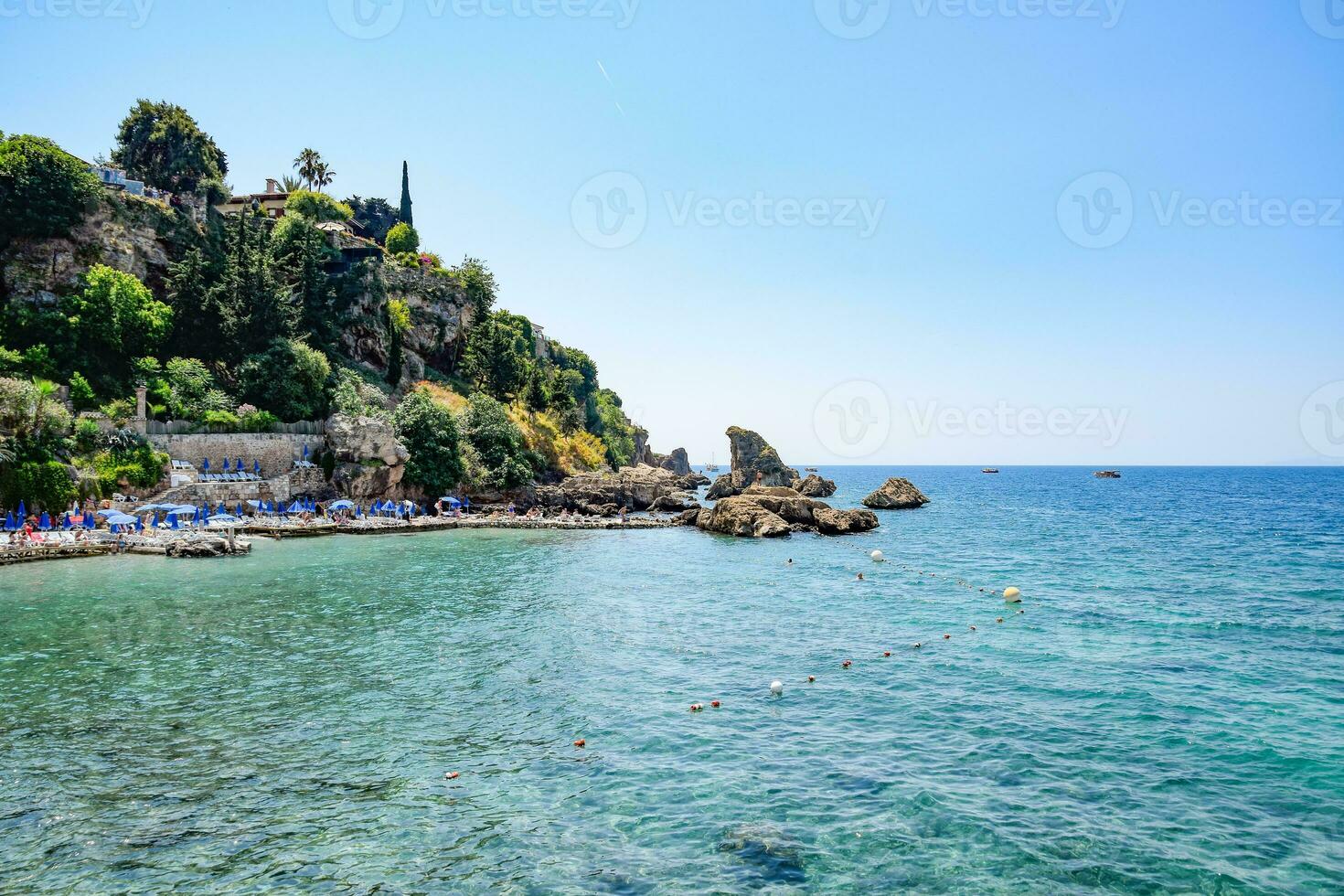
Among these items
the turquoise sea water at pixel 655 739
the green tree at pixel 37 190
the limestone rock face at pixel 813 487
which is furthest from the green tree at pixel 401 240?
the turquoise sea water at pixel 655 739

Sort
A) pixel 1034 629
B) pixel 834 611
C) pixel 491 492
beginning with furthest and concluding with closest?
1. pixel 491 492
2. pixel 834 611
3. pixel 1034 629

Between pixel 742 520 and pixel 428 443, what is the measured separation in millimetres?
27870

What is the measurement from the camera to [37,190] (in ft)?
176

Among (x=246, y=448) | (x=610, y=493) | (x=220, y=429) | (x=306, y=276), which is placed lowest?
(x=610, y=493)

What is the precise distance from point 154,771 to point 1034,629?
85.9ft

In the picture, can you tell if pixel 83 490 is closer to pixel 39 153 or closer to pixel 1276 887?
pixel 39 153

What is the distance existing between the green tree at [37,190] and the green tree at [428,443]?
28541 millimetres

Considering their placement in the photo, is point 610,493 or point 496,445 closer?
point 496,445

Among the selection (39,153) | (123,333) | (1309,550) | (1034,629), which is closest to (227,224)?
(39,153)

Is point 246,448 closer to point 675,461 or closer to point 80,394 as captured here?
point 80,394

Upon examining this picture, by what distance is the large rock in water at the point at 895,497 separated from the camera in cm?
8431

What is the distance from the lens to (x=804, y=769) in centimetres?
1391

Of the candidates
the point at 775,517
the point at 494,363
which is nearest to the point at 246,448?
the point at 494,363

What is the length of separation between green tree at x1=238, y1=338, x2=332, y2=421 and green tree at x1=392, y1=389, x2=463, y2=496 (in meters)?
7.17
